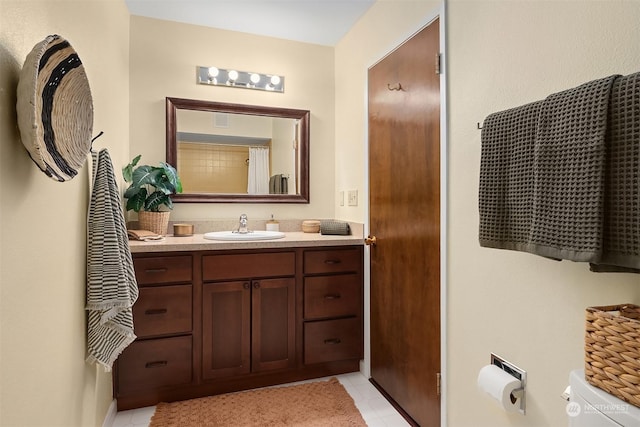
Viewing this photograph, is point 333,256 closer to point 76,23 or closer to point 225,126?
point 225,126

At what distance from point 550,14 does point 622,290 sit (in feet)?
2.81

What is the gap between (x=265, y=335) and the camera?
2270 millimetres

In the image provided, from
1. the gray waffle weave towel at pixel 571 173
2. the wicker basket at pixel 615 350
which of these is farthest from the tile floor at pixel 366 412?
the gray waffle weave towel at pixel 571 173

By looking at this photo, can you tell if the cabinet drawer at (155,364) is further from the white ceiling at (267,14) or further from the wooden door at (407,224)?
the white ceiling at (267,14)

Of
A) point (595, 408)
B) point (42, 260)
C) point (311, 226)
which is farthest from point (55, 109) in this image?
point (311, 226)

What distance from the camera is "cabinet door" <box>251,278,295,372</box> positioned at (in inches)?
88.4

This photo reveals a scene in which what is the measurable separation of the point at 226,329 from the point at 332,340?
688 mm

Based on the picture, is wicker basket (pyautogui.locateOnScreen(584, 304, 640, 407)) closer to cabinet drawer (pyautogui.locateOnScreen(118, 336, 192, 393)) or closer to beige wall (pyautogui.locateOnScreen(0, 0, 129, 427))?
beige wall (pyautogui.locateOnScreen(0, 0, 129, 427))

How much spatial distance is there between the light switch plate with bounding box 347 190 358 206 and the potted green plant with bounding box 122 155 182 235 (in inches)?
47.2

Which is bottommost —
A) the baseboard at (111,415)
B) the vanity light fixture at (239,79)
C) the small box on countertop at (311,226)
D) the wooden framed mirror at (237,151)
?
the baseboard at (111,415)

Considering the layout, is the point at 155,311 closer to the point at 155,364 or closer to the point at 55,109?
the point at 155,364

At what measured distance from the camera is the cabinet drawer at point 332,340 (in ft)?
7.74

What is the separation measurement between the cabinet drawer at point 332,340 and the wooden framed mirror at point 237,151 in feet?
3.28

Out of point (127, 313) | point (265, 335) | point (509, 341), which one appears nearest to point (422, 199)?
point (509, 341)
